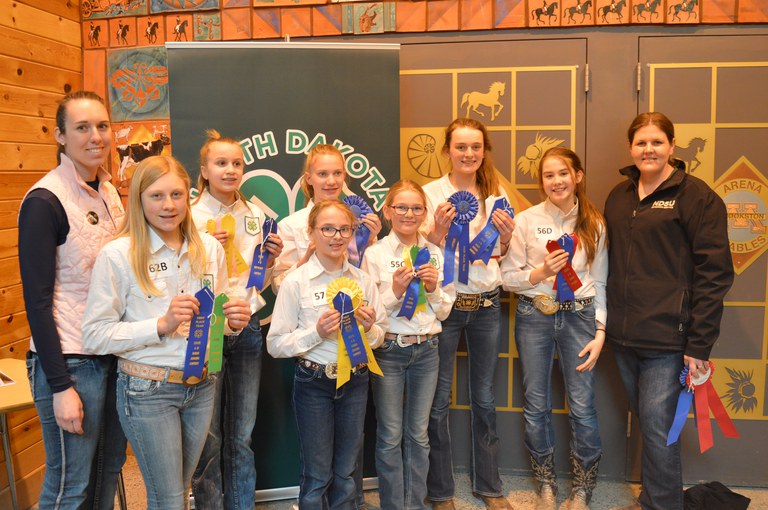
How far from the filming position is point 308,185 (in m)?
2.83

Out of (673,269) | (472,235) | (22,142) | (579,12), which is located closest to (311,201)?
(472,235)

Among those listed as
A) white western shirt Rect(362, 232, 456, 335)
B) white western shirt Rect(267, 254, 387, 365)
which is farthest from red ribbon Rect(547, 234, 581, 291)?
white western shirt Rect(267, 254, 387, 365)

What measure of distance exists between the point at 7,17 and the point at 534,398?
3.12 metres

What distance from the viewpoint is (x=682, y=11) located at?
3.10 meters

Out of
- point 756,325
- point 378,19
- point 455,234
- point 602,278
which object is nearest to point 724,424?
point 756,325

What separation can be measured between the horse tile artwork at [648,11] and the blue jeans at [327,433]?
2286 millimetres

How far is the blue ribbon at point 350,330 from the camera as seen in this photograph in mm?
2236

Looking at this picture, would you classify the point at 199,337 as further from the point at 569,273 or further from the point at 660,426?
the point at 660,426

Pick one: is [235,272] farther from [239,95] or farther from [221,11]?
[221,11]

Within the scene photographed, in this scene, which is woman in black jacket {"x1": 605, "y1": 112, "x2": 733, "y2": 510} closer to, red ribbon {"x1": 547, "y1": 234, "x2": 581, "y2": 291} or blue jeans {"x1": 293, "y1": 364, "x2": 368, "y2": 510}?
red ribbon {"x1": 547, "y1": 234, "x2": 581, "y2": 291}

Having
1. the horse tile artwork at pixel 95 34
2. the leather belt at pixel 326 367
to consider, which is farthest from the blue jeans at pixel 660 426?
the horse tile artwork at pixel 95 34

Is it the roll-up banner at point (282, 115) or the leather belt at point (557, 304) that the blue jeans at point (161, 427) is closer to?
the roll-up banner at point (282, 115)

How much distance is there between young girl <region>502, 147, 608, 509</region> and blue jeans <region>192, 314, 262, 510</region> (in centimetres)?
125

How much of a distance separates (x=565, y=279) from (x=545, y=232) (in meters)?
0.25
